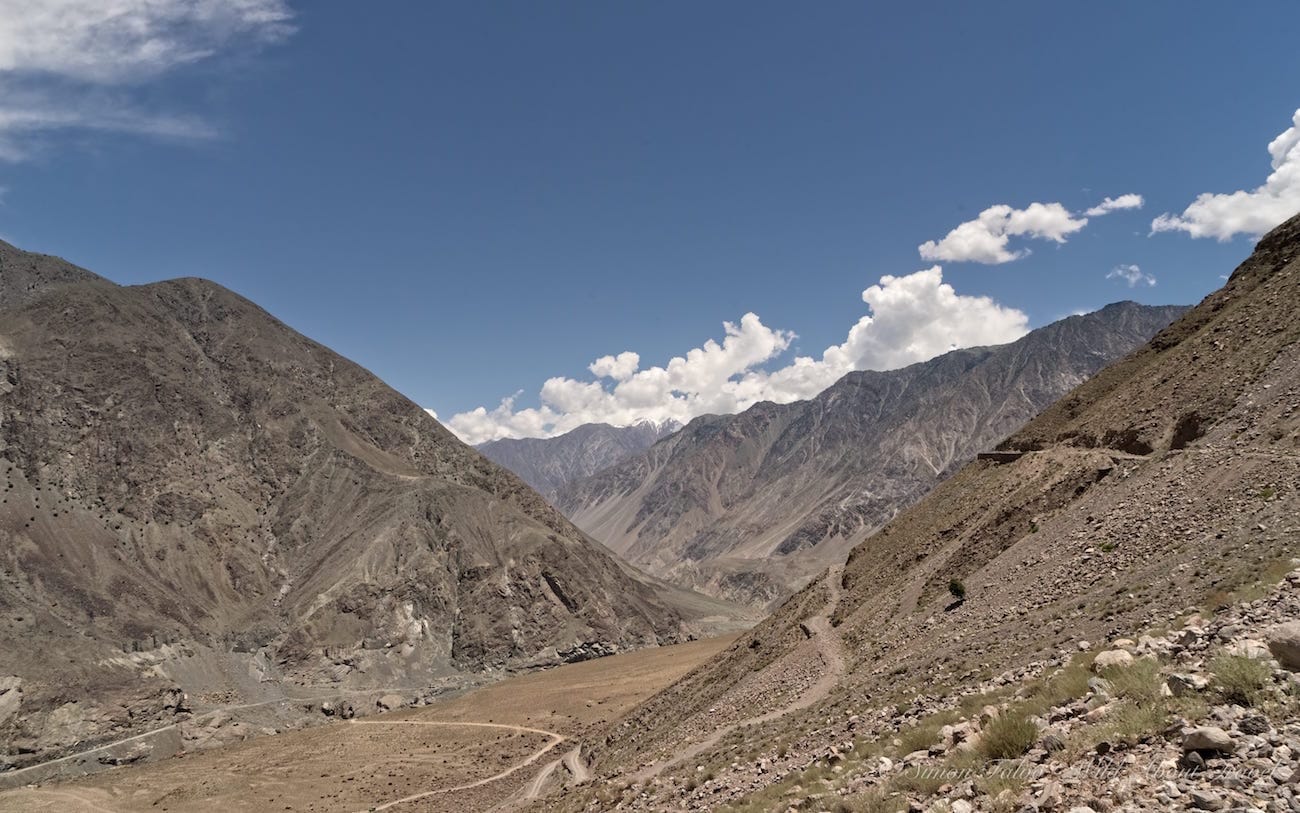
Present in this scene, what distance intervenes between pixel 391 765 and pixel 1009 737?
168 feet

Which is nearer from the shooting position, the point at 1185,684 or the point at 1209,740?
the point at 1209,740

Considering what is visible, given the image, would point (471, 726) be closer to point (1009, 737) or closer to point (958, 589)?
point (958, 589)

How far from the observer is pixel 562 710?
62.0m

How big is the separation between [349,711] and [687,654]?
40.3m

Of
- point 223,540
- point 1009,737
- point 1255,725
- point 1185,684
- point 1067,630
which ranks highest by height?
point 223,540

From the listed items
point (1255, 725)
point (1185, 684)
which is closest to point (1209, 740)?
point (1255, 725)

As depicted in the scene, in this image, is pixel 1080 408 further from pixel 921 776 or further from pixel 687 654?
pixel 687 654

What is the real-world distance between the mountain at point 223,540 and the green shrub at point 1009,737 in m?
76.9

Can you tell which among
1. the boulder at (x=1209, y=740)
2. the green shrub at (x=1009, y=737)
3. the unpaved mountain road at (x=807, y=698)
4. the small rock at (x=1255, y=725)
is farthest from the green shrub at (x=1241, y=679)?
the unpaved mountain road at (x=807, y=698)

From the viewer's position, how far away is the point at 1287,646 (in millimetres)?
7543

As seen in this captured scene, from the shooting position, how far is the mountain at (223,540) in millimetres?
72688

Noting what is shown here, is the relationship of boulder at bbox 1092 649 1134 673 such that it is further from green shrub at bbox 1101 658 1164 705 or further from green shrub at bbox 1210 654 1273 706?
green shrub at bbox 1210 654 1273 706

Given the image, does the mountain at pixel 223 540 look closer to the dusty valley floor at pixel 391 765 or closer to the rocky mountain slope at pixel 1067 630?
the dusty valley floor at pixel 391 765

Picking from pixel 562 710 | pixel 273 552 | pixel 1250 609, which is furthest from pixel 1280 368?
pixel 273 552
